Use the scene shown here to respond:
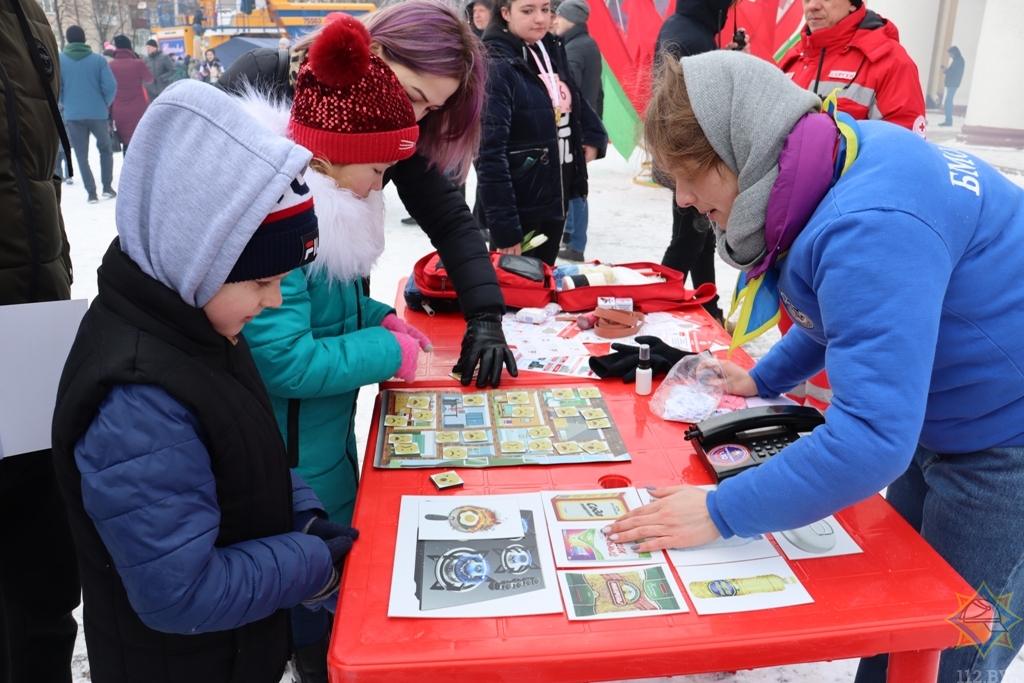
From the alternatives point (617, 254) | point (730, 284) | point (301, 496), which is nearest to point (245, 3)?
point (617, 254)

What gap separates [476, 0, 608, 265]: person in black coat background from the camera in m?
3.26

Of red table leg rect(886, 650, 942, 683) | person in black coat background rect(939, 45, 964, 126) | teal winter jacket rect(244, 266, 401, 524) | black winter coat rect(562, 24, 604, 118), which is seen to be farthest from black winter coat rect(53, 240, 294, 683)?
person in black coat background rect(939, 45, 964, 126)

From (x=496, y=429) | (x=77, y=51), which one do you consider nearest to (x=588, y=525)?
(x=496, y=429)

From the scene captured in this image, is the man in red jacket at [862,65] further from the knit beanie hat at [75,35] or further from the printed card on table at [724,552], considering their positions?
the knit beanie hat at [75,35]

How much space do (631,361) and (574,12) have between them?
5027 mm

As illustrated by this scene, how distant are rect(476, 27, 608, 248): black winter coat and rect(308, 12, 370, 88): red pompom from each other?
6.07ft

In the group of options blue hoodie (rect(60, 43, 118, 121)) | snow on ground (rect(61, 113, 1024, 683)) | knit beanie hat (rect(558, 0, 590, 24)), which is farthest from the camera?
blue hoodie (rect(60, 43, 118, 121))

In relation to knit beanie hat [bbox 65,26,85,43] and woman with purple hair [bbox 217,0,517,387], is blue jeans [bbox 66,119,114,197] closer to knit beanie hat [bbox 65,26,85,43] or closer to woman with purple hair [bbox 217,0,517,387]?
knit beanie hat [bbox 65,26,85,43]

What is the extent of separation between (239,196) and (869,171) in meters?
0.84

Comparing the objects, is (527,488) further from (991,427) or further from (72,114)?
(72,114)

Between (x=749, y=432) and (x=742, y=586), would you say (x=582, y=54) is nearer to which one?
(x=749, y=432)

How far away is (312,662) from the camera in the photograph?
1688 mm

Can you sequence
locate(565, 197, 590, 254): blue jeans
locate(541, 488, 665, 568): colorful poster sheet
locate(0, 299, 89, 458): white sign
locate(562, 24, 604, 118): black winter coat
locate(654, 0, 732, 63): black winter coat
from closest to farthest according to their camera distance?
locate(541, 488, 665, 568): colorful poster sheet
locate(0, 299, 89, 458): white sign
locate(654, 0, 732, 63): black winter coat
locate(565, 197, 590, 254): blue jeans
locate(562, 24, 604, 118): black winter coat

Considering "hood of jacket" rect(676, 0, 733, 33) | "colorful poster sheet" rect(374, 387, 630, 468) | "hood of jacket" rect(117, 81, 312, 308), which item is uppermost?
"hood of jacket" rect(676, 0, 733, 33)
